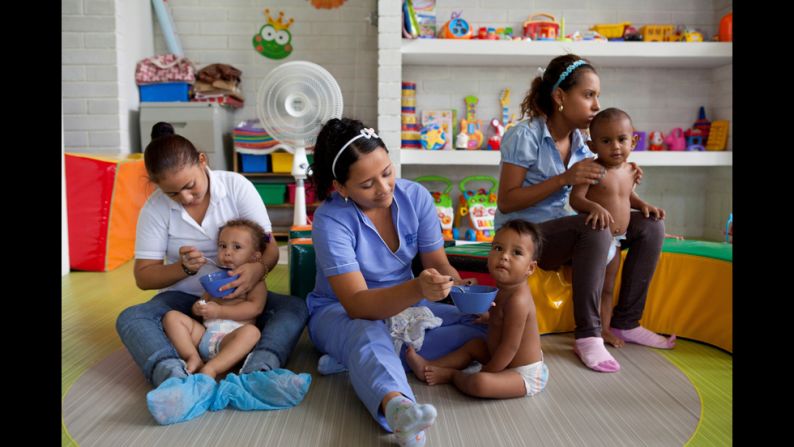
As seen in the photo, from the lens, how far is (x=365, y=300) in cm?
186

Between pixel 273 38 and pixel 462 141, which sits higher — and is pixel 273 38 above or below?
above

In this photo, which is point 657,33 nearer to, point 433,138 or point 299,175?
point 433,138

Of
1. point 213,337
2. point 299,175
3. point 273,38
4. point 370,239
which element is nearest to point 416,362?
point 370,239

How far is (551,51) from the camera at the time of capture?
4602mm

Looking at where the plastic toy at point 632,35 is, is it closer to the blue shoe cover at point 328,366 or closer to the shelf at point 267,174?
the shelf at point 267,174

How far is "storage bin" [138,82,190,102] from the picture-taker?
15.7 feet

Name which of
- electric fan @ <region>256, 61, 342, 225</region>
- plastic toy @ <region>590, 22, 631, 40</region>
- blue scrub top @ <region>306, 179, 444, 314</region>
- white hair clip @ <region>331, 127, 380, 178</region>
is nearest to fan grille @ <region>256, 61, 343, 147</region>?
electric fan @ <region>256, 61, 342, 225</region>

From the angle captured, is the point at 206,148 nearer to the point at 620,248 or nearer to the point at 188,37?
the point at 188,37

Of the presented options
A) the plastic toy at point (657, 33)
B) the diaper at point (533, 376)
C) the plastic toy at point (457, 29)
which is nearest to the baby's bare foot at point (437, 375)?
the diaper at point (533, 376)

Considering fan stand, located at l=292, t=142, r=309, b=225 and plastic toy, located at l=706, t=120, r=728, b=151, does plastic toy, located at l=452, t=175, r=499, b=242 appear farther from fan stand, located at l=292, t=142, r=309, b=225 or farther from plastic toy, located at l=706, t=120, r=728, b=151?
plastic toy, located at l=706, t=120, r=728, b=151

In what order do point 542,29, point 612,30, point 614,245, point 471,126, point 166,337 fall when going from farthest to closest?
Result: point 471,126, point 612,30, point 542,29, point 614,245, point 166,337

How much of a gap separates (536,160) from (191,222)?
4.41 feet

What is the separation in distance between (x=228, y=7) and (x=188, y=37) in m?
0.42
